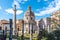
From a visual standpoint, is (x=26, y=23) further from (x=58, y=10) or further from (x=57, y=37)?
(x=57, y=37)

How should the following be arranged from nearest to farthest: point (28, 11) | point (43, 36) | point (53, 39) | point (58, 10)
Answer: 1. point (53, 39)
2. point (43, 36)
3. point (58, 10)
4. point (28, 11)

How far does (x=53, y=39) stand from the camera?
1456cm

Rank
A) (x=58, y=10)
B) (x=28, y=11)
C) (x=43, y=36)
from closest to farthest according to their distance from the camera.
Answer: (x=43, y=36), (x=58, y=10), (x=28, y=11)

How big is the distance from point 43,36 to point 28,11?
11.8 m

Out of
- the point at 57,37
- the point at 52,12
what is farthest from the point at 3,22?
the point at 57,37

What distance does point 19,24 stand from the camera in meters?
29.4

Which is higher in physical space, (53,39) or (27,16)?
(27,16)

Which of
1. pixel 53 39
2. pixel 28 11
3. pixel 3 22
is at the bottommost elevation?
pixel 53 39

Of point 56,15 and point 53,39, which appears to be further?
point 56,15

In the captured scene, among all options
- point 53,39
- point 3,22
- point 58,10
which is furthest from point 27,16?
point 53,39

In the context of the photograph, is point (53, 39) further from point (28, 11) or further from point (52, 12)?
point (28, 11)

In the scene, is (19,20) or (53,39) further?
(19,20)

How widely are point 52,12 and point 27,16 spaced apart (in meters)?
5.46

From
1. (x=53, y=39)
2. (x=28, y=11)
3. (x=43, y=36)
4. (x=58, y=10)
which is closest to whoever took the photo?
(x=53, y=39)
